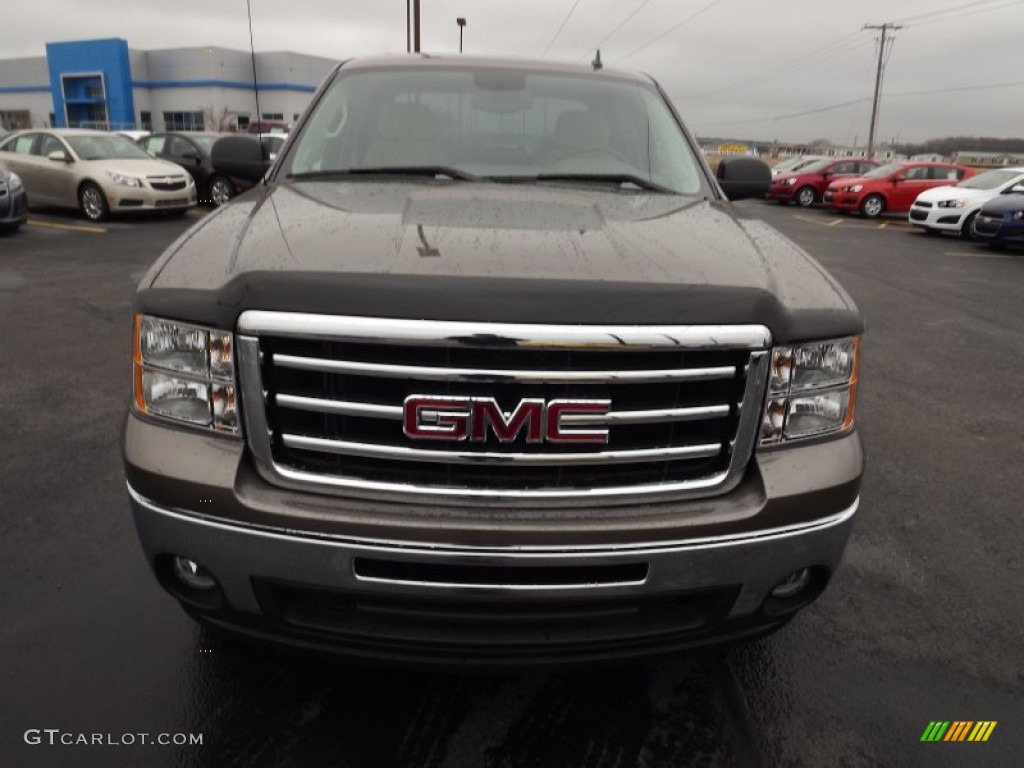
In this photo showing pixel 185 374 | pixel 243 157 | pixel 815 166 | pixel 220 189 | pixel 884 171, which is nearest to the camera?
pixel 185 374

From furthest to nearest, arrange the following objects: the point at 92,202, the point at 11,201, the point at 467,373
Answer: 1. the point at 92,202
2. the point at 11,201
3. the point at 467,373

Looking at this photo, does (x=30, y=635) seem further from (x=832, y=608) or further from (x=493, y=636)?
(x=832, y=608)

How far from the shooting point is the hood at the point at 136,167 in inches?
529

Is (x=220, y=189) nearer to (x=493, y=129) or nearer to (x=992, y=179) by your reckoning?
(x=493, y=129)

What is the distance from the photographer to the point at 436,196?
2.52 meters

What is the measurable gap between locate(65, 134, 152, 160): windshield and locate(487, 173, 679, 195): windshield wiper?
44.8 feet

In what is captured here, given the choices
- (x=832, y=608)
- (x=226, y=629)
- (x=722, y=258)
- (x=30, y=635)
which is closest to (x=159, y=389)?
(x=226, y=629)

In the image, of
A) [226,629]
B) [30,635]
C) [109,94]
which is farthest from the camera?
[109,94]

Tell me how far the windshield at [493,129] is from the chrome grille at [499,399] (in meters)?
1.41

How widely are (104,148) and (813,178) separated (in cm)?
2027

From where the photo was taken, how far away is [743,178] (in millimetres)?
3621

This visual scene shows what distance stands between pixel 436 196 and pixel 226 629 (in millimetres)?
1463

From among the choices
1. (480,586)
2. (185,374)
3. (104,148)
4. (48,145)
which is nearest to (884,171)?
(104,148)

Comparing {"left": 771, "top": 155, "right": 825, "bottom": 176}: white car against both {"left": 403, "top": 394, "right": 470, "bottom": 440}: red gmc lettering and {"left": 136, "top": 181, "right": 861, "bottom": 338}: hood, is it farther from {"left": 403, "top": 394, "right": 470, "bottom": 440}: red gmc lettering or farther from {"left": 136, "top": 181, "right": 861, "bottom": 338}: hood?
{"left": 403, "top": 394, "right": 470, "bottom": 440}: red gmc lettering
